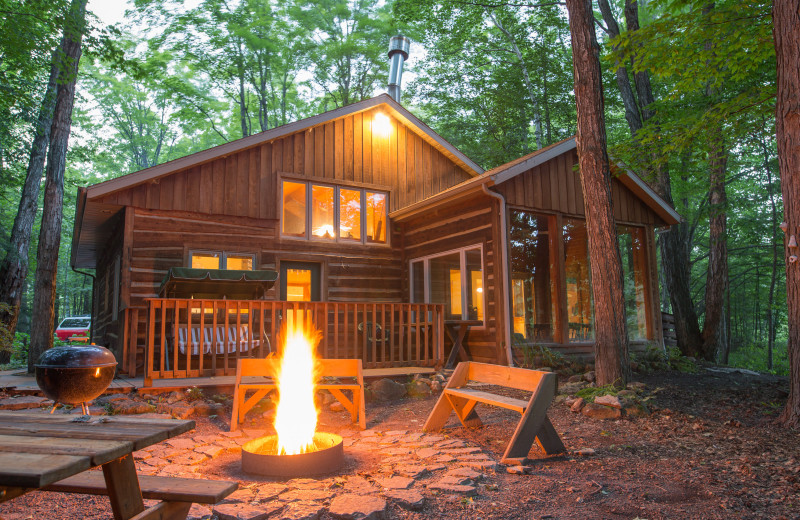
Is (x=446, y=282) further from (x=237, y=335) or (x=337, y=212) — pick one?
(x=237, y=335)

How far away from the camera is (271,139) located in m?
11.1

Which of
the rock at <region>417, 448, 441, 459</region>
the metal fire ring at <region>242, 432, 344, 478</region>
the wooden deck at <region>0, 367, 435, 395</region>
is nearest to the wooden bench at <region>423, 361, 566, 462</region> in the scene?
the rock at <region>417, 448, 441, 459</region>

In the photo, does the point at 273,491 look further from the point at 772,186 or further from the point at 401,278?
the point at 772,186

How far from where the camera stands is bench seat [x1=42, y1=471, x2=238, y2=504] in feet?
7.43

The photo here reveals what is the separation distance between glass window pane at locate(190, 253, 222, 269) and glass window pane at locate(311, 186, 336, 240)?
213 centimetres

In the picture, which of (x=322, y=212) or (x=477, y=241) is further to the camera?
(x=322, y=212)

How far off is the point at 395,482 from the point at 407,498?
0.37m

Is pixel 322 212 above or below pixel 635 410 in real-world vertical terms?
above

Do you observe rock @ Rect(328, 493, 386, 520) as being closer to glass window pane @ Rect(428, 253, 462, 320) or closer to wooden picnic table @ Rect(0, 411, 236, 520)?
wooden picnic table @ Rect(0, 411, 236, 520)

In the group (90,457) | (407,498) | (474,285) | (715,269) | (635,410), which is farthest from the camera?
(715,269)

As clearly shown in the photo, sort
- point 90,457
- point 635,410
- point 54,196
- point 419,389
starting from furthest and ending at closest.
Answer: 1. point 54,196
2. point 419,389
3. point 635,410
4. point 90,457

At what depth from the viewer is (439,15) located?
19.3 m

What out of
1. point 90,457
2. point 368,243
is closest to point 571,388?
point 368,243

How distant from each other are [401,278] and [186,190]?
5.14 metres
